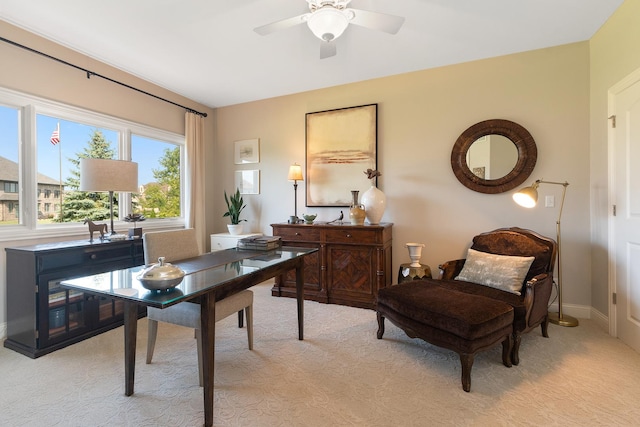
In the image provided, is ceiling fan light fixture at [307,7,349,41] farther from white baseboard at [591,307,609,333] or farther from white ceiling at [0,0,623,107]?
white baseboard at [591,307,609,333]

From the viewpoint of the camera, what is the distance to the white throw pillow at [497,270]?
246 centimetres

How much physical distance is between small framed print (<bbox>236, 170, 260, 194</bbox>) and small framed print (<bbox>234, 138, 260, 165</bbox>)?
0.17 metres

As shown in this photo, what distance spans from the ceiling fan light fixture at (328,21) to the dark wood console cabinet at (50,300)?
2.58 m

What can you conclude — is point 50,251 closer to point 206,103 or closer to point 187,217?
point 187,217

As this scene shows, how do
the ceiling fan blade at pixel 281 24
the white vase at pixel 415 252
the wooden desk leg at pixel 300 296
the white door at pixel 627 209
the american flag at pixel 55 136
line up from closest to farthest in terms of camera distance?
the ceiling fan blade at pixel 281 24
the white door at pixel 627 209
the wooden desk leg at pixel 300 296
the american flag at pixel 55 136
the white vase at pixel 415 252

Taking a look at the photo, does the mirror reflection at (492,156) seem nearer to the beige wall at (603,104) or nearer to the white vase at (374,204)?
the beige wall at (603,104)

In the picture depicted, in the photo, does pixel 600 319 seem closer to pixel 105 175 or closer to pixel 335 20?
pixel 335 20

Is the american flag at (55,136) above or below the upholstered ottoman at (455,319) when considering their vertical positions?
above

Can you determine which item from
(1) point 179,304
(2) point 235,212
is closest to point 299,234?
(2) point 235,212

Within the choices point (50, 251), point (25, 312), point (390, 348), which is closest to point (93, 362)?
point (25, 312)

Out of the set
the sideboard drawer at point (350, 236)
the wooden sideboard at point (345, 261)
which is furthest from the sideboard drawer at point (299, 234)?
the sideboard drawer at point (350, 236)

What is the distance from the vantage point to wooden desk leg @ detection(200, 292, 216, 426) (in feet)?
4.88

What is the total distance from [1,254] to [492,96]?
193 inches

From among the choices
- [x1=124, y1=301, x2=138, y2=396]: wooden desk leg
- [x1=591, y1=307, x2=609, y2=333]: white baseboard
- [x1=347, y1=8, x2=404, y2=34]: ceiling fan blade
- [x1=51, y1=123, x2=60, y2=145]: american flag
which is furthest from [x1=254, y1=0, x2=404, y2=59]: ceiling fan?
[x1=591, y1=307, x2=609, y2=333]: white baseboard
